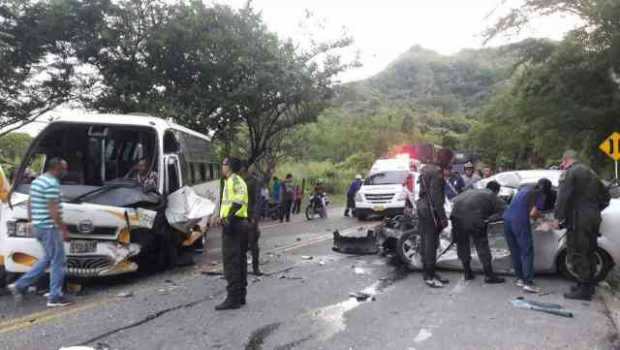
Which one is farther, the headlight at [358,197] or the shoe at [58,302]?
the headlight at [358,197]

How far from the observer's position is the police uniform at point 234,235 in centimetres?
669

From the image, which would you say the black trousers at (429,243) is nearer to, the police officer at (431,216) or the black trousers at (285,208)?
the police officer at (431,216)

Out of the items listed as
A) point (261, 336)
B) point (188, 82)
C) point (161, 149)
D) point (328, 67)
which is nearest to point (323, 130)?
point (328, 67)

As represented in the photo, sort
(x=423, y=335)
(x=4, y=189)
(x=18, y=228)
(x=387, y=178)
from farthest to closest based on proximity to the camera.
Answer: (x=387, y=178)
(x=4, y=189)
(x=18, y=228)
(x=423, y=335)

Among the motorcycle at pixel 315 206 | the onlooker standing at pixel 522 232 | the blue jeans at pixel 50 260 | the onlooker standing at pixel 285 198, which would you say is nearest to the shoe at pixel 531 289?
the onlooker standing at pixel 522 232

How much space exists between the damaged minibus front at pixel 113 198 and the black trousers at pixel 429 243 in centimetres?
379

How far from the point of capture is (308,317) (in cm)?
624

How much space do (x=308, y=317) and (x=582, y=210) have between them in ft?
11.7

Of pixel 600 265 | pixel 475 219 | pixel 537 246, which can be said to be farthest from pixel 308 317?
pixel 600 265

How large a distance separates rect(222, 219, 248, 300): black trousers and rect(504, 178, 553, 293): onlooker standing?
11.9ft

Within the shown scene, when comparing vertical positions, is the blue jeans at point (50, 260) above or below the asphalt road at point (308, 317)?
above

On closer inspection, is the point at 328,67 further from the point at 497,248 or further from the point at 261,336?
the point at 261,336

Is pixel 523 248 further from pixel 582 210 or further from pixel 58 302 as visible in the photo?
pixel 58 302

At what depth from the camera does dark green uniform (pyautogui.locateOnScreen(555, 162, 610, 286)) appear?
22.4ft
